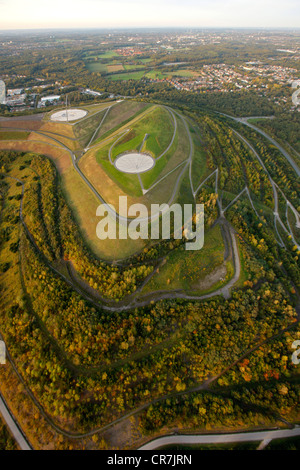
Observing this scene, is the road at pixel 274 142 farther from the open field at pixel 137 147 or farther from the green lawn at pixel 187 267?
the green lawn at pixel 187 267

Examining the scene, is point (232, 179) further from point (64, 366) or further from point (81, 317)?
point (64, 366)

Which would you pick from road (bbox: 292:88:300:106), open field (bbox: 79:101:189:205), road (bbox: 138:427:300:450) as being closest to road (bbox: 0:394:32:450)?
road (bbox: 138:427:300:450)

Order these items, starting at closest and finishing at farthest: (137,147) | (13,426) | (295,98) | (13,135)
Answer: (13,426) → (137,147) → (13,135) → (295,98)

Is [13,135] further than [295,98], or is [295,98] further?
[295,98]

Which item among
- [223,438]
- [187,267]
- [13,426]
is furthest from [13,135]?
[223,438]

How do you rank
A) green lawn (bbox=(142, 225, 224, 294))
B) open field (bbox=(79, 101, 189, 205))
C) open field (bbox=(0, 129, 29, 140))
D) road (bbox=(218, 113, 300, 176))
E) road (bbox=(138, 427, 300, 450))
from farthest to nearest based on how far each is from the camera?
1. road (bbox=(218, 113, 300, 176))
2. open field (bbox=(0, 129, 29, 140))
3. open field (bbox=(79, 101, 189, 205))
4. green lawn (bbox=(142, 225, 224, 294))
5. road (bbox=(138, 427, 300, 450))

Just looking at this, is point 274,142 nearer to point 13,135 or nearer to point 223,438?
point 13,135

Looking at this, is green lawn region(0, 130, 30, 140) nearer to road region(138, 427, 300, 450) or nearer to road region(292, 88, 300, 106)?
road region(138, 427, 300, 450)

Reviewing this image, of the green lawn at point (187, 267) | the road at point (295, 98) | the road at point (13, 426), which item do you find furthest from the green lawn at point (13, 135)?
the road at point (295, 98)

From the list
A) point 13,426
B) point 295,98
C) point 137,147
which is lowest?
point 13,426
